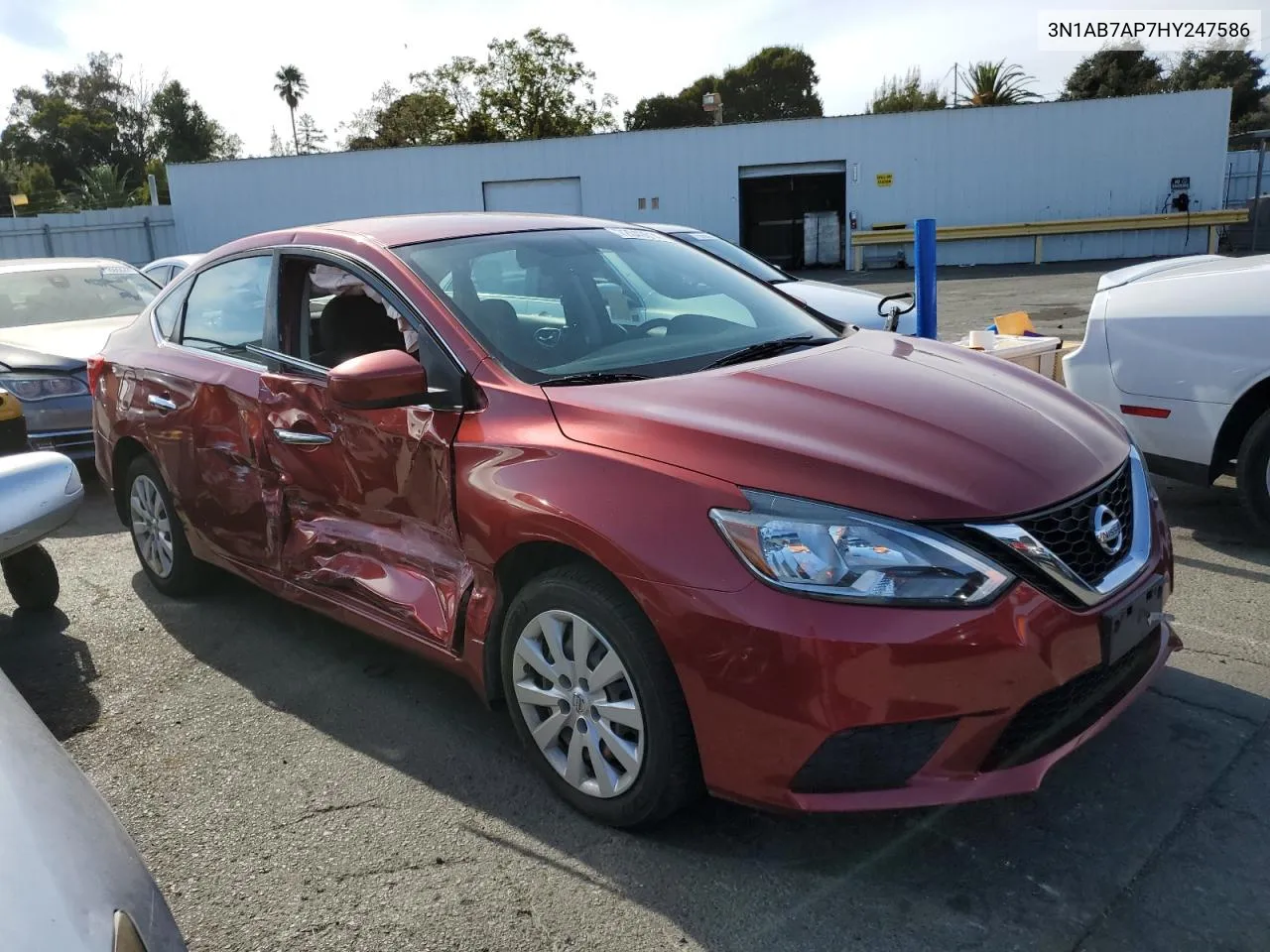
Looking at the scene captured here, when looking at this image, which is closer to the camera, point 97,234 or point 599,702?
point 599,702

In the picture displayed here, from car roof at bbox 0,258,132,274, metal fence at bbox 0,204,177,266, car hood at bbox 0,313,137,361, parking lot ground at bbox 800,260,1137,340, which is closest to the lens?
car hood at bbox 0,313,137,361

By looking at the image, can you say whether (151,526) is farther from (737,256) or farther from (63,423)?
(737,256)

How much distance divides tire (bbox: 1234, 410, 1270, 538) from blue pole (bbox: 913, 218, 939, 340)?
83.4 inches

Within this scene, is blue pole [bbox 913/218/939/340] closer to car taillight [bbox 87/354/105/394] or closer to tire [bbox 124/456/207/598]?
tire [bbox 124/456/207/598]

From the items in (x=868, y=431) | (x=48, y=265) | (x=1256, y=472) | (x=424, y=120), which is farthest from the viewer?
(x=424, y=120)

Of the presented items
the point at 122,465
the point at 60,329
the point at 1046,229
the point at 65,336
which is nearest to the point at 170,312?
the point at 122,465

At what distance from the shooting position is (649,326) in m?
3.43

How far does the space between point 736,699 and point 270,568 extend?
2.23 metres

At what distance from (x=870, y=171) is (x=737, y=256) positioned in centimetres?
1916

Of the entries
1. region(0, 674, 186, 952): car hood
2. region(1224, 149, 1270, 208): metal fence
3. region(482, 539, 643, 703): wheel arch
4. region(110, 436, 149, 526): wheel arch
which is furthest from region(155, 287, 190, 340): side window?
region(1224, 149, 1270, 208): metal fence

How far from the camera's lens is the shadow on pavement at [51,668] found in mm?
3670

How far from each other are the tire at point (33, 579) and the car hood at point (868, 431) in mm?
3062

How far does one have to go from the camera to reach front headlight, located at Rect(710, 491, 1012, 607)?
7.39 ft

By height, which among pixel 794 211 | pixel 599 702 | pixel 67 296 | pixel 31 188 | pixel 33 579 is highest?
pixel 31 188
